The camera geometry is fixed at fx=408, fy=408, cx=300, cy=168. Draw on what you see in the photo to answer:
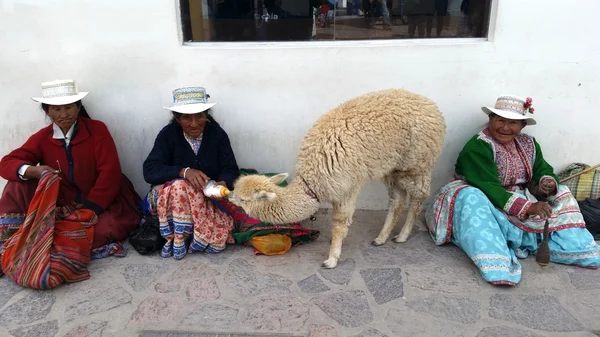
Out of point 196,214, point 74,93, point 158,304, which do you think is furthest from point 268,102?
point 158,304

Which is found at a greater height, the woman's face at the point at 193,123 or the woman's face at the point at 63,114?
the woman's face at the point at 63,114

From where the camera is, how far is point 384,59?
3568 millimetres

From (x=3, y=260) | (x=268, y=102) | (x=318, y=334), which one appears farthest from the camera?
(x=268, y=102)

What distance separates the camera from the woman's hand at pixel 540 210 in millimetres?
2972

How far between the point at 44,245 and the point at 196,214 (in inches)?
41.8

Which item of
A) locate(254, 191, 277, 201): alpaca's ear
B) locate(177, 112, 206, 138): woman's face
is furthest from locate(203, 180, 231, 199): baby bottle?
locate(177, 112, 206, 138): woman's face

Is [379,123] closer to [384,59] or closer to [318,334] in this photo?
[384,59]

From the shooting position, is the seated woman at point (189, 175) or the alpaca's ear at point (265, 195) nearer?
the alpaca's ear at point (265, 195)

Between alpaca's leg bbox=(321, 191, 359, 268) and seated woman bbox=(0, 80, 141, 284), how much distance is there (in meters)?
1.75

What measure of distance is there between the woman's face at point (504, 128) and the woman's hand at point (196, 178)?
2.33 metres

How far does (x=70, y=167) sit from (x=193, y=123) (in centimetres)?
109

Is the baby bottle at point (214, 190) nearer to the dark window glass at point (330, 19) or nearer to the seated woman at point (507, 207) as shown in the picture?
the dark window glass at point (330, 19)

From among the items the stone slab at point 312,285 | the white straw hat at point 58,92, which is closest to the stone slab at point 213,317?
the stone slab at point 312,285

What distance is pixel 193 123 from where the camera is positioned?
10.6ft
